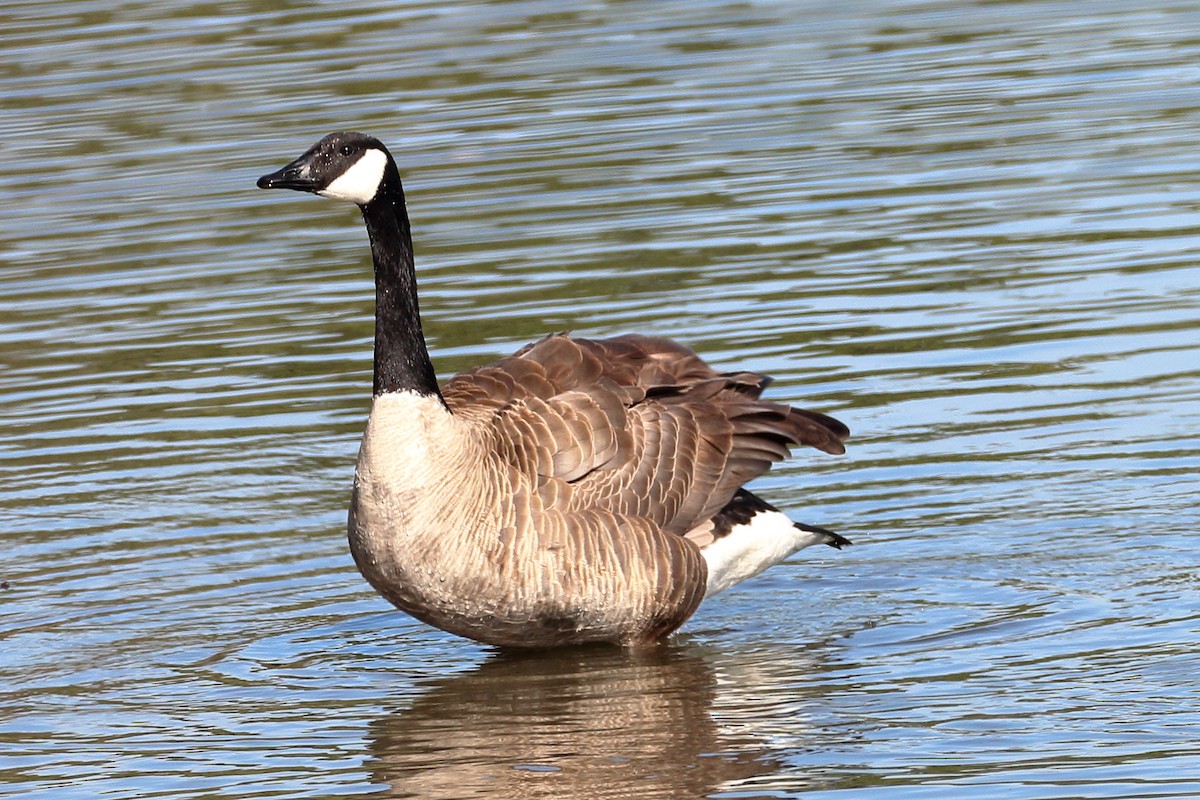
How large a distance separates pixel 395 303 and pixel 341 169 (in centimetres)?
60

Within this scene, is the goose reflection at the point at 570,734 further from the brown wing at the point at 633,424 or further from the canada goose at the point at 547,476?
the brown wing at the point at 633,424

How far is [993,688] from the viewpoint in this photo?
315 inches

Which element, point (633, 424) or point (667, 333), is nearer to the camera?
point (633, 424)

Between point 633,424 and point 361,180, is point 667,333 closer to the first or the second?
point 633,424

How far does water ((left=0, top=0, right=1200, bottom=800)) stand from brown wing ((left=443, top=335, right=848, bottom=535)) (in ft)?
2.20

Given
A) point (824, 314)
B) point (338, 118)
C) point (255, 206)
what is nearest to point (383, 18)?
point (338, 118)

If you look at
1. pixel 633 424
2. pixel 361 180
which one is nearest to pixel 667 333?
pixel 633 424

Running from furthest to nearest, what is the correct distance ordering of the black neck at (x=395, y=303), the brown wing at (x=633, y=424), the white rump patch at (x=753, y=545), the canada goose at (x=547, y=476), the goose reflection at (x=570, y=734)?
the white rump patch at (x=753, y=545)
the brown wing at (x=633, y=424)
the black neck at (x=395, y=303)
the canada goose at (x=547, y=476)
the goose reflection at (x=570, y=734)

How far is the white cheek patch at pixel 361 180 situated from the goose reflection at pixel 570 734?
6.73 ft

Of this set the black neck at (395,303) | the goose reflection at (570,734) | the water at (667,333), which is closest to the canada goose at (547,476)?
the black neck at (395,303)

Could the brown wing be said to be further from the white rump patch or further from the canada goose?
the white rump patch

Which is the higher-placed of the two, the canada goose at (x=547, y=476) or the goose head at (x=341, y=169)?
the goose head at (x=341, y=169)

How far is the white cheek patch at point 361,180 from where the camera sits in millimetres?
8750

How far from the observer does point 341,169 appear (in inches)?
344
